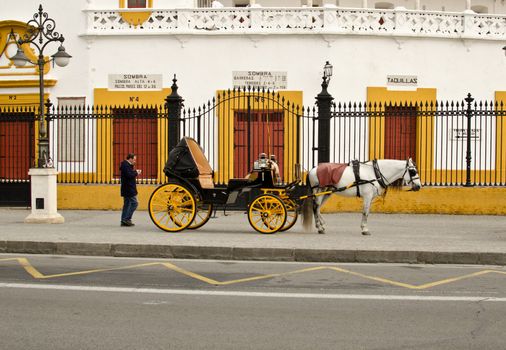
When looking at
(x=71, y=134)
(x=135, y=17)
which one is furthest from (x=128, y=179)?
(x=135, y=17)

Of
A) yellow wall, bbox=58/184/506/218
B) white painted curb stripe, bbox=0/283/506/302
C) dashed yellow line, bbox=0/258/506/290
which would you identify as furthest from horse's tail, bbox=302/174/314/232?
white painted curb stripe, bbox=0/283/506/302

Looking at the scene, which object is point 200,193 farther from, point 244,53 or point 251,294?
point 244,53

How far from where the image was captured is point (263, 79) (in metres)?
25.7

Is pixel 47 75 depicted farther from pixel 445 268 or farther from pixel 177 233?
pixel 445 268

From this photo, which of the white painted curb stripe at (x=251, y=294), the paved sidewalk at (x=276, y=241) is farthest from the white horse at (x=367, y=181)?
the white painted curb stripe at (x=251, y=294)

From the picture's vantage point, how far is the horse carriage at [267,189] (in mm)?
14703

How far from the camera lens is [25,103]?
85.3 feet

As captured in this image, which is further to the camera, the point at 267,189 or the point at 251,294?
the point at 267,189

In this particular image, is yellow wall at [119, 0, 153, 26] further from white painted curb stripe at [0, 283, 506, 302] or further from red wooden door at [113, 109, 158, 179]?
white painted curb stripe at [0, 283, 506, 302]

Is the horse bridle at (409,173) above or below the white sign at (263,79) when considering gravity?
below

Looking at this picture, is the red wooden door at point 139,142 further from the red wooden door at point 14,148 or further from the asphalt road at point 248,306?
the asphalt road at point 248,306

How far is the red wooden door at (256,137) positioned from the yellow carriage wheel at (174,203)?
377 inches

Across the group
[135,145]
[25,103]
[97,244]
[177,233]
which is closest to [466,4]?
[135,145]

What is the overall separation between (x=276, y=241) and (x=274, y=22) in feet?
44.8
